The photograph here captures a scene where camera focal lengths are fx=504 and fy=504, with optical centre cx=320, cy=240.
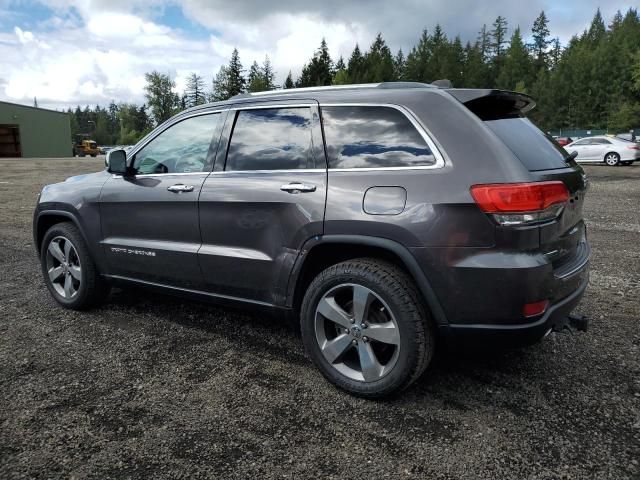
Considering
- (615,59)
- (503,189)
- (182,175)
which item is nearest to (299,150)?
(182,175)

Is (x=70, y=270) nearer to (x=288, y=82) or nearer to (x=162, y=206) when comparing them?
(x=162, y=206)

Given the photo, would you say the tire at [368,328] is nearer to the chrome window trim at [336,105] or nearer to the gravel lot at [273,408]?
the gravel lot at [273,408]

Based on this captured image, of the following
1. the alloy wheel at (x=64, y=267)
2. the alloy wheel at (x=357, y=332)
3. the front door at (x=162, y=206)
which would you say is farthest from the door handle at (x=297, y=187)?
the alloy wheel at (x=64, y=267)

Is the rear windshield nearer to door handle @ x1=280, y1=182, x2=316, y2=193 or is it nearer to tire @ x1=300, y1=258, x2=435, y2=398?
tire @ x1=300, y1=258, x2=435, y2=398

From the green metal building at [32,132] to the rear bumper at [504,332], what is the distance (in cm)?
5897

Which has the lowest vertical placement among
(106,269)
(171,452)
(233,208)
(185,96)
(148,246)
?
(171,452)

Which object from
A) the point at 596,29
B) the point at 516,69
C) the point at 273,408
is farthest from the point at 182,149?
the point at 596,29

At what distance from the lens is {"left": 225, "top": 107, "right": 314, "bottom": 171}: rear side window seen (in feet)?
10.4

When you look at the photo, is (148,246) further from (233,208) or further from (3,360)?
(3,360)

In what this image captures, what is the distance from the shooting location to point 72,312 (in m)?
4.43

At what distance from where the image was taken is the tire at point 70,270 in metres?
4.27

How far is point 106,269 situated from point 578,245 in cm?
353

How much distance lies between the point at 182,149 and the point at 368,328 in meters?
2.02

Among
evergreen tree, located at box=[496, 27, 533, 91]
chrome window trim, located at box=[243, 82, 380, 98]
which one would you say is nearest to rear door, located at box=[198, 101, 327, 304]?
chrome window trim, located at box=[243, 82, 380, 98]
